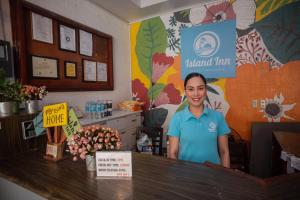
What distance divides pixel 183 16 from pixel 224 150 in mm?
2497

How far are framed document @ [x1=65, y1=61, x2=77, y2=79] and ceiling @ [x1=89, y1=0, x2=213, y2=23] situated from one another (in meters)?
1.09

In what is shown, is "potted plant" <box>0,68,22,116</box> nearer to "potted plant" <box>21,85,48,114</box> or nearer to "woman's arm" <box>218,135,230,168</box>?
"potted plant" <box>21,85,48,114</box>

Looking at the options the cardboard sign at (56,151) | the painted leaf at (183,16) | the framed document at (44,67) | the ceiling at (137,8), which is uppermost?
the ceiling at (137,8)

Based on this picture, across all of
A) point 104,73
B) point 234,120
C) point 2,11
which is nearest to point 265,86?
point 234,120

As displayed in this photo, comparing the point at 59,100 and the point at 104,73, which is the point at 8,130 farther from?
the point at 104,73

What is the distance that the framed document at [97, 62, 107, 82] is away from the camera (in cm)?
296

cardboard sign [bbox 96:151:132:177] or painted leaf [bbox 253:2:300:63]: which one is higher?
painted leaf [bbox 253:2:300:63]

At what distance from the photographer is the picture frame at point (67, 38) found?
2.32 m

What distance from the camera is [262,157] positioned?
2.65 meters

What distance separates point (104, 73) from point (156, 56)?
40.0 inches

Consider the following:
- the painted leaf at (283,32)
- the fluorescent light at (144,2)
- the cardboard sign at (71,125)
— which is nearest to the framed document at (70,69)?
the fluorescent light at (144,2)

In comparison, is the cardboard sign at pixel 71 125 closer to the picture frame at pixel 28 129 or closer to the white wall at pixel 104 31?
the picture frame at pixel 28 129

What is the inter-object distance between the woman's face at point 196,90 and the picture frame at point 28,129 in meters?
1.20

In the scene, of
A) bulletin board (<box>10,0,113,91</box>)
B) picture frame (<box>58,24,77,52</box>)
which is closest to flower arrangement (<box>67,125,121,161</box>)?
bulletin board (<box>10,0,113,91</box>)
